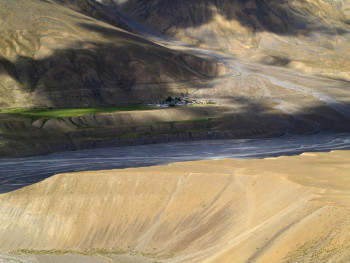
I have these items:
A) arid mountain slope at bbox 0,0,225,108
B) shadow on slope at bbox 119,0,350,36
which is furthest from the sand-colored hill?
shadow on slope at bbox 119,0,350,36

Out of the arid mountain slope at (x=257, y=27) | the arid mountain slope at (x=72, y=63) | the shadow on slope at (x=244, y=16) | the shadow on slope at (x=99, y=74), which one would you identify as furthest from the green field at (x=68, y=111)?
the shadow on slope at (x=244, y=16)

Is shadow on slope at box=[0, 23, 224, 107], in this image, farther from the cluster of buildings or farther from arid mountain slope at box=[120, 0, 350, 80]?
arid mountain slope at box=[120, 0, 350, 80]

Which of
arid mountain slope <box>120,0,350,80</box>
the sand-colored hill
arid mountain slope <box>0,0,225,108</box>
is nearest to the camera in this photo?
the sand-colored hill

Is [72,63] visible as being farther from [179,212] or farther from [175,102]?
[179,212]

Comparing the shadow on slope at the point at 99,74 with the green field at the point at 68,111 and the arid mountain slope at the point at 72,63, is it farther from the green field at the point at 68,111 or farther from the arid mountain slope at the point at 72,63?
the green field at the point at 68,111

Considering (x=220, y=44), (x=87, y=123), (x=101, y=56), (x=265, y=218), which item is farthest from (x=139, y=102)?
(x=265, y=218)
